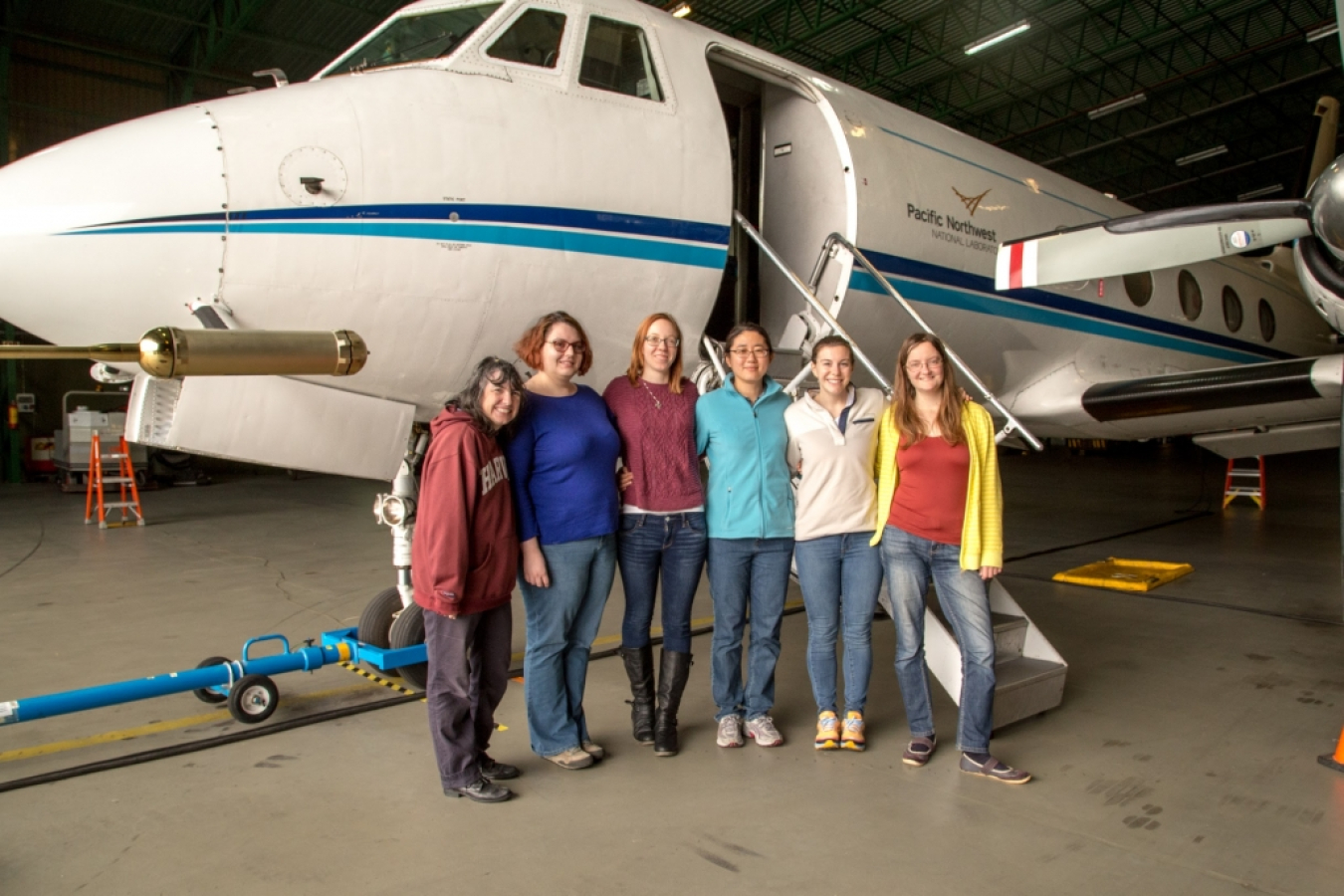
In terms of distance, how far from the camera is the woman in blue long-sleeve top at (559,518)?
377 centimetres

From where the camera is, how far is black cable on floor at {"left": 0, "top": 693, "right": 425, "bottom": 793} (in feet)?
12.4

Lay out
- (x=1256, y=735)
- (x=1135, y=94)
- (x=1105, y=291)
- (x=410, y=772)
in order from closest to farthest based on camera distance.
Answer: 1. (x=410, y=772)
2. (x=1256, y=735)
3. (x=1105, y=291)
4. (x=1135, y=94)

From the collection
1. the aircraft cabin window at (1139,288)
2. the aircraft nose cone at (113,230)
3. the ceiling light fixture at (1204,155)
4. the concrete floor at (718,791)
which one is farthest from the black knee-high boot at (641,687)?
the ceiling light fixture at (1204,155)

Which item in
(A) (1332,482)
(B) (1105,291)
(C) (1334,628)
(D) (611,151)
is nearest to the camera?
(D) (611,151)

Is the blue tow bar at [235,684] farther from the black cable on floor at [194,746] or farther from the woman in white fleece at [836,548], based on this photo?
the woman in white fleece at [836,548]

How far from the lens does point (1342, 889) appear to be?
9.34 feet

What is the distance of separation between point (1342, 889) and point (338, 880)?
315 cm

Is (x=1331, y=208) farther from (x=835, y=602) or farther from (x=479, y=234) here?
(x=479, y=234)

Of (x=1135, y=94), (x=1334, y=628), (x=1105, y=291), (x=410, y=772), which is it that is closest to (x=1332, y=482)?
(x=1135, y=94)

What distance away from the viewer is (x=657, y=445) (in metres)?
3.98

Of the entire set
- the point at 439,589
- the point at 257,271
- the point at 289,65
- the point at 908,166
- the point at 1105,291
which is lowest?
the point at 439,589

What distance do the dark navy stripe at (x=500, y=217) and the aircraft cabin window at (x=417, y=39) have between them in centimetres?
110

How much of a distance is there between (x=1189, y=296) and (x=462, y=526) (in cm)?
971

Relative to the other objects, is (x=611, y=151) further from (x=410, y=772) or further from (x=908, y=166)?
(x=410, y=772)
